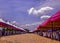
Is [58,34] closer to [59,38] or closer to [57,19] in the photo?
[59,38]

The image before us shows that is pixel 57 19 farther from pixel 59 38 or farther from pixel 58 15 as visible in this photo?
pixel 59 38

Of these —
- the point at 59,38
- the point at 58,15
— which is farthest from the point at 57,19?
the point at 59,38

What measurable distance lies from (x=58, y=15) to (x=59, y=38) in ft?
45.4

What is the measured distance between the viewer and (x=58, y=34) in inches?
938

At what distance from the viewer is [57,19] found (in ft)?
32.4

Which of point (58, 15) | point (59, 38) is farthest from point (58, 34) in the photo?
point (58, 15)

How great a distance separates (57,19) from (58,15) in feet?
0.79

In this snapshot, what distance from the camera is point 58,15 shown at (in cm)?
998

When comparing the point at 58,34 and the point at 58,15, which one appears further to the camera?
the point at 58,34

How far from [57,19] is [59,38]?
13.9m

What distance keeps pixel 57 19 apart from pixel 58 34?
1420cm

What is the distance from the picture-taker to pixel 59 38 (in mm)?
23469

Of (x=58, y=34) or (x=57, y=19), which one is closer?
(x=57, y=19)
